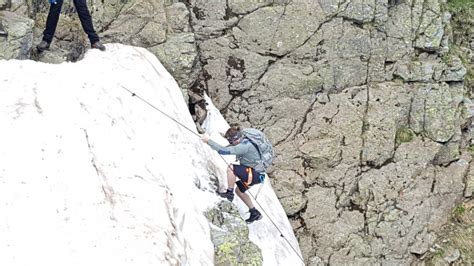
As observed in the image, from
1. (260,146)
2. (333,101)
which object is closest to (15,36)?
(260,146)

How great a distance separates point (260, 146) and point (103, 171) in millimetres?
4345

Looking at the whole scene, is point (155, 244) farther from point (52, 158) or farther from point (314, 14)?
point (314, 14)

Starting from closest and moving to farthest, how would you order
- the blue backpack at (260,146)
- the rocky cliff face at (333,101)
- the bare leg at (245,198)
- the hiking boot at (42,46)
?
1. the blue backpack at (260,146)
2. the bare leg at (245,198)
3. the hiking boot at (42,46)
4. the rocky cliff face at (333,101)

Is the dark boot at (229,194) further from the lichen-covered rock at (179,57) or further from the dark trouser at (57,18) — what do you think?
→ the dark trouser at (57,18)

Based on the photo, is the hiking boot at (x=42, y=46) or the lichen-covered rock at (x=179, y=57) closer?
the hiking boot at (x=42, y=46)

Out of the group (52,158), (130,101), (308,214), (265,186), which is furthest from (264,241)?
(52,158)

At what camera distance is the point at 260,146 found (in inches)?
548

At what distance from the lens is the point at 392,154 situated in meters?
20.2

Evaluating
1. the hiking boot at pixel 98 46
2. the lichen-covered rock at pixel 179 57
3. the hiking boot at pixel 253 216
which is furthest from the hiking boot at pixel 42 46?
the hiking boot at pixel 253 216

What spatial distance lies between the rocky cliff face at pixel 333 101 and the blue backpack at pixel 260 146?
17.0 feet

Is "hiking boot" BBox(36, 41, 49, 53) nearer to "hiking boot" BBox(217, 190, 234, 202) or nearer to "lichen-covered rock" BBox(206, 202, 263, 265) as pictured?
"hiking boot" BBox(217, 190, 234, 202)

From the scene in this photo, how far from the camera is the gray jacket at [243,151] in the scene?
13.6m

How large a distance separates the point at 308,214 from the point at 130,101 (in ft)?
27.4

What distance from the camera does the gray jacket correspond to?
1361cm
